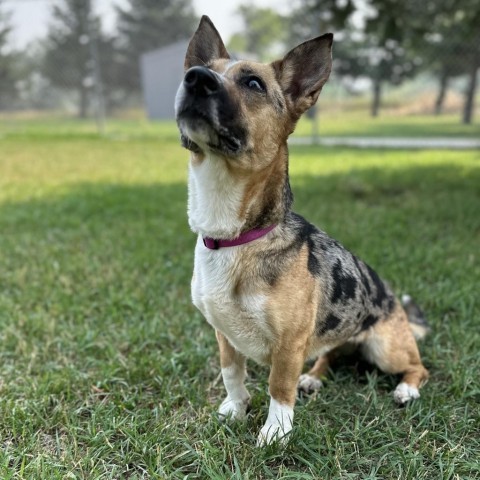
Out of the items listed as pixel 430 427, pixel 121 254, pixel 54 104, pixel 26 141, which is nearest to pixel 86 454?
pixel 430 427

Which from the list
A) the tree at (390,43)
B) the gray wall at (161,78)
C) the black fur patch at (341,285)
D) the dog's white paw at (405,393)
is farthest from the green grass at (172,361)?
the gray wall at (161,78)

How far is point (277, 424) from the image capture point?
2352 millimetres

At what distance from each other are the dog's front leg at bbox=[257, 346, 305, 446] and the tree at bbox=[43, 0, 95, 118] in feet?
63.6

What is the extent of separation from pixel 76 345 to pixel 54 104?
68.4 feet

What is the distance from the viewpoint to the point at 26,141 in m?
16.0

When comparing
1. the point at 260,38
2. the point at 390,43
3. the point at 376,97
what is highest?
the point at 260,38

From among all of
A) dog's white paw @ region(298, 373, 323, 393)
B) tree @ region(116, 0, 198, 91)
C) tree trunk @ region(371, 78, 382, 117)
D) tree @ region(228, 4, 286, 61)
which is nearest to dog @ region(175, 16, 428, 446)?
dog's white paw @ region(298, 373, 323, 393)

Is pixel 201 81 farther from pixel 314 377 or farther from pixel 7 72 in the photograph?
pixel 7 72

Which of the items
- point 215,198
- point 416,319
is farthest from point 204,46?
point 416,319

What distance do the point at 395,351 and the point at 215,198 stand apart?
1.43 m

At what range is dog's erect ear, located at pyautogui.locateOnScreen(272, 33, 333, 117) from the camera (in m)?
2.33

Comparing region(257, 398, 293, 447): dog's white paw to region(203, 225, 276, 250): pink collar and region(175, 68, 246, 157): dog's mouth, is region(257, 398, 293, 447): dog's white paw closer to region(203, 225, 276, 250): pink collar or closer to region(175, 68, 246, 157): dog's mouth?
region(203, 225, 276, 250): pink collar

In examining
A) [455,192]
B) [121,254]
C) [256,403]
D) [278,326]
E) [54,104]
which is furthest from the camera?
[54,104]

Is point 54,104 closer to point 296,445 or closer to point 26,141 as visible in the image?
point 26,141
